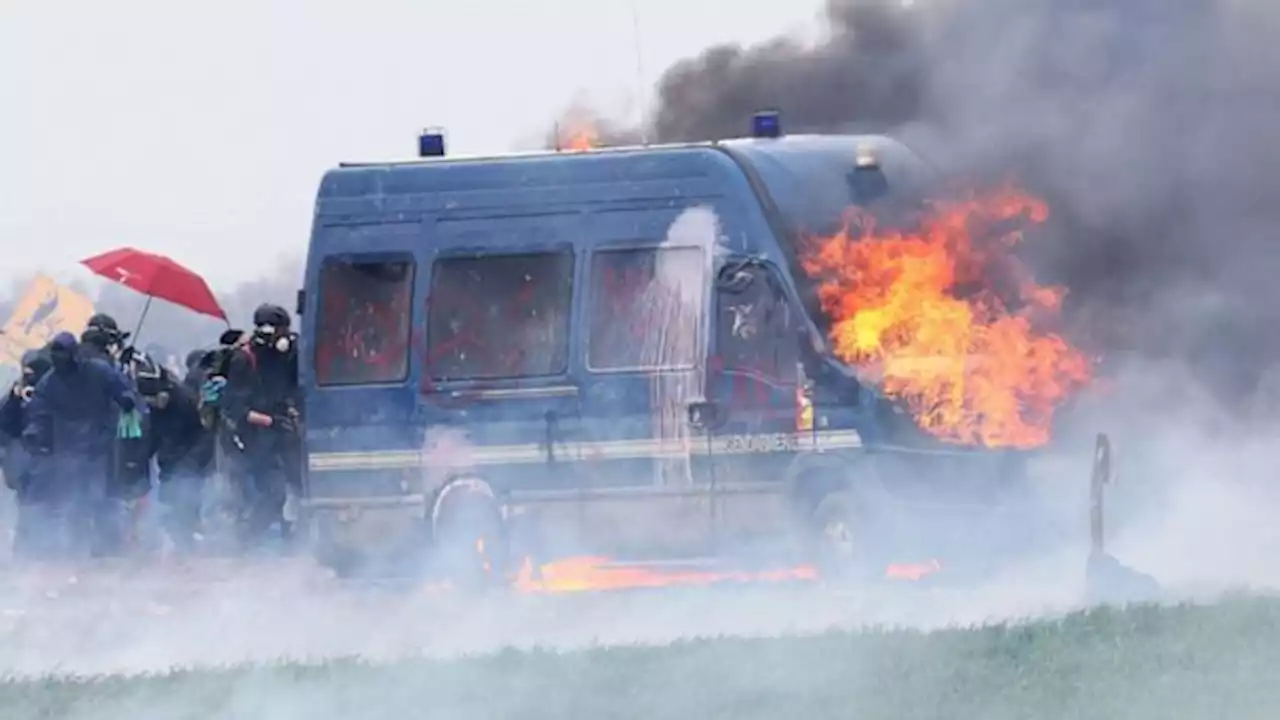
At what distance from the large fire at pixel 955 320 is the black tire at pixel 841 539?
0.63m

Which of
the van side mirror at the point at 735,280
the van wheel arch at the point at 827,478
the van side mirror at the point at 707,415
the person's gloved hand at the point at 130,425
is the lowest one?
the van wheel arch at the point at 827,478

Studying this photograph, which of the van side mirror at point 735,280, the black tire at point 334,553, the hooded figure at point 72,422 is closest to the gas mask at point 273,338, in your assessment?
the hooded figure at point 72,422

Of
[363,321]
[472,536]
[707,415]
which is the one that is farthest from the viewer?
[363,321]

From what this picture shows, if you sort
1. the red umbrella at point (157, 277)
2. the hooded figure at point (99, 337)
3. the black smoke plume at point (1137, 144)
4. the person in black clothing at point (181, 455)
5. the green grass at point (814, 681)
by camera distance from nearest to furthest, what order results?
1. the green grass at point (814, 681)
2. the black smoke plume at point (1137, 144)
3. the hooded figure at point (99, 337)
4. the person in black clothing at point (181, 455)
5. the red umbrella at point (157, 277)

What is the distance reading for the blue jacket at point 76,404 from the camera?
62.7ft

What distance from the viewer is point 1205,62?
1500 centimetres

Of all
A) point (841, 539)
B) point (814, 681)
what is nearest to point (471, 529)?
point (841, 539)

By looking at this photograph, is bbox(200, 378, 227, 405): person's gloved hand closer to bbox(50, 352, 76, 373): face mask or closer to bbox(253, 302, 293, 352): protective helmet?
bbox(253, 302, 293, 352): protective helmet

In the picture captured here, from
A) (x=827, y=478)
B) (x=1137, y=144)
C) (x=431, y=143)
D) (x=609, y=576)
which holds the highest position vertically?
(x=431, y=143)

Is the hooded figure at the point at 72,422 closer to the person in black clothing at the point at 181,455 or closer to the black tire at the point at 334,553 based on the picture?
the person in black clothing at the point at 181,455

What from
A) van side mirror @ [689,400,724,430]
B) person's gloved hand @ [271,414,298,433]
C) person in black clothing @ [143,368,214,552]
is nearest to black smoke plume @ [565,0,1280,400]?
van side mirror @ [689,400,724,430]

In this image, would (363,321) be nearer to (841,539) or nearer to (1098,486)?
(841,539)

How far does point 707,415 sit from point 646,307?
2.45ft

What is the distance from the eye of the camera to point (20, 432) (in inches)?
795
